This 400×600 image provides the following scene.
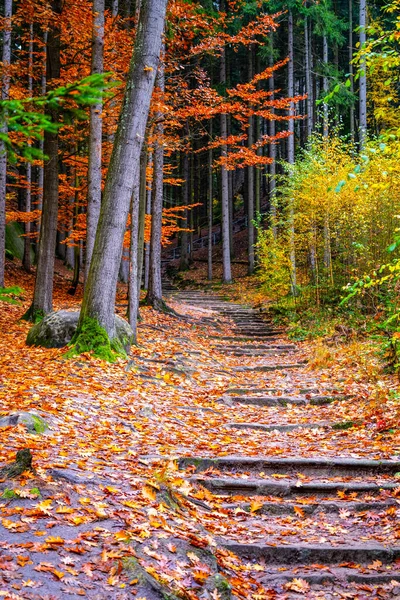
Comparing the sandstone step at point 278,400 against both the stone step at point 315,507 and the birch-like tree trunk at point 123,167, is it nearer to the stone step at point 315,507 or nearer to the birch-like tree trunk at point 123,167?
the birch-like tree trunk at point 123,167

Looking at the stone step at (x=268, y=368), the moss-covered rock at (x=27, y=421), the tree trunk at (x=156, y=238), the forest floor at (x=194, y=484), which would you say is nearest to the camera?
the forest floor at (x=194, y=484)

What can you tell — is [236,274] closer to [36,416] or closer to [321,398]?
[321,398]

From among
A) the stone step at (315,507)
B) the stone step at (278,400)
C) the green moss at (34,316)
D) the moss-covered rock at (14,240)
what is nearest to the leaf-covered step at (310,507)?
the stone step at (315,507)

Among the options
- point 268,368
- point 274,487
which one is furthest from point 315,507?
point 268,368

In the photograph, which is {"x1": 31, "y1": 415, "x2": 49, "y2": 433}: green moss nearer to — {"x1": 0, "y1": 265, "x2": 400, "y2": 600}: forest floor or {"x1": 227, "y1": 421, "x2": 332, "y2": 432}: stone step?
{"x1": 0, "y1": 265, "x2": 400, "y2": 600}: forest floor

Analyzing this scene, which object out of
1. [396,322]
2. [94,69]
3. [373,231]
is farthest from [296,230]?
[94,69]

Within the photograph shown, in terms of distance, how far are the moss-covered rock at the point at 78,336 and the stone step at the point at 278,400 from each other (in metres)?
1.98

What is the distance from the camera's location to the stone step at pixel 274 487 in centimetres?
476

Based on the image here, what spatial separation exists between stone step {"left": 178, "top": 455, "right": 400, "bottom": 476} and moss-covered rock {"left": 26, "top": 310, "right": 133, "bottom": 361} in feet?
11.0

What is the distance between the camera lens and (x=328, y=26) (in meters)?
21.2

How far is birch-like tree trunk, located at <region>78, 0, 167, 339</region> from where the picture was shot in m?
8.16

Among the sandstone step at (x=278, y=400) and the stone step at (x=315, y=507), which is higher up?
the sandstone step at (x=278, y=400)

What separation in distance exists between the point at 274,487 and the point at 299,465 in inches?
22.5

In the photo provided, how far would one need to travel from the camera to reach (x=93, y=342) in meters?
8.09
